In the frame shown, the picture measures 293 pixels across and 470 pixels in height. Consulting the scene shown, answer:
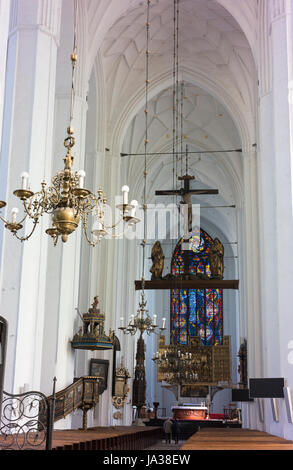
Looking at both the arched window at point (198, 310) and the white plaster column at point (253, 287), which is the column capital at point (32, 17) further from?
the arched window at point (198, 310)

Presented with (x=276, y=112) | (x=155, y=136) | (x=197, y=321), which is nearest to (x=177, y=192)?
(x=155, y=136)

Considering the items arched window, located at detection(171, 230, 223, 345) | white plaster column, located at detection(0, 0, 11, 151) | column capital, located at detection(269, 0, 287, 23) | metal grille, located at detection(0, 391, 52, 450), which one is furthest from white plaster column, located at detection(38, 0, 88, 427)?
arched window, located at detection(171, 230, 223, 345)

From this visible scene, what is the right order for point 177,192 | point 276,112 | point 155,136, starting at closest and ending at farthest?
point 276,112 → point 177,192 → point 155,136

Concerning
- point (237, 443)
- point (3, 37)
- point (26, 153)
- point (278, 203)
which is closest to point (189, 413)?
point (278, 203)

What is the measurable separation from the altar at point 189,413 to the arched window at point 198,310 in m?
7.59

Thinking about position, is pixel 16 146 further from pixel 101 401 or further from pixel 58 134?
pixel 101 401

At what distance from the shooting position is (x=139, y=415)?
20047 mm

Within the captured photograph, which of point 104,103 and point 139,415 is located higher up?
point 104,103

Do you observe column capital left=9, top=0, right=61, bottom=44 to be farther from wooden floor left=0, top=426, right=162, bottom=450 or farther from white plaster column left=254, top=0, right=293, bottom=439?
wooden floor left=0, top=426, right=162, bottom=450

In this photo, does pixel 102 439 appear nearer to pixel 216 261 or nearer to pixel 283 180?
pixel 283 180

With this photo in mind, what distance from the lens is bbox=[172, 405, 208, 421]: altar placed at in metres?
19.6

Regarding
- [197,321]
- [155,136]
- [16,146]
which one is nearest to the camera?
[16,146]
